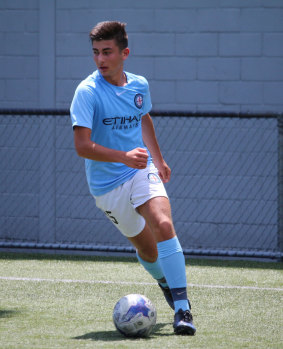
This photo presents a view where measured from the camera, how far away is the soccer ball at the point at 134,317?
4617 mm

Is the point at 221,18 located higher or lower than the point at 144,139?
higher

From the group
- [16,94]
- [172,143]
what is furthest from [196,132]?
[16,94]

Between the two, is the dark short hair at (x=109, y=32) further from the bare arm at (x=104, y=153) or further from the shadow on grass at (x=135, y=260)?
the shadow on grass at (x=135, y=260)

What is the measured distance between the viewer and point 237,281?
23.4ft

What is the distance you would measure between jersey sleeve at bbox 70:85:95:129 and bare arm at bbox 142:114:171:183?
0.70 m

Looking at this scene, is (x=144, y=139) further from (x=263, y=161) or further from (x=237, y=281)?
(x=263, y=161)

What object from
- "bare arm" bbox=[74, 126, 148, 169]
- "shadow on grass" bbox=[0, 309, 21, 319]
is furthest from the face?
"shadow on grass" bbox=[0, 309, 21, 319]

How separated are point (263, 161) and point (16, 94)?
3.02 meters

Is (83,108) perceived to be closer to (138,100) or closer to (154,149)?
(138,100)

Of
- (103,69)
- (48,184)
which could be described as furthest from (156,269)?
(48,184)

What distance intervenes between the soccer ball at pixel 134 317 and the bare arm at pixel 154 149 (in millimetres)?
1092

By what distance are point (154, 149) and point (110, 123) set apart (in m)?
0.61

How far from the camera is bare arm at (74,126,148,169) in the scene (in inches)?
180

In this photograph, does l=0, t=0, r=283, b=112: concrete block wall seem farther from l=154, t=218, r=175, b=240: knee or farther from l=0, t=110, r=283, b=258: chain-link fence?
l=154, t=218, r=175, b=240: knee
